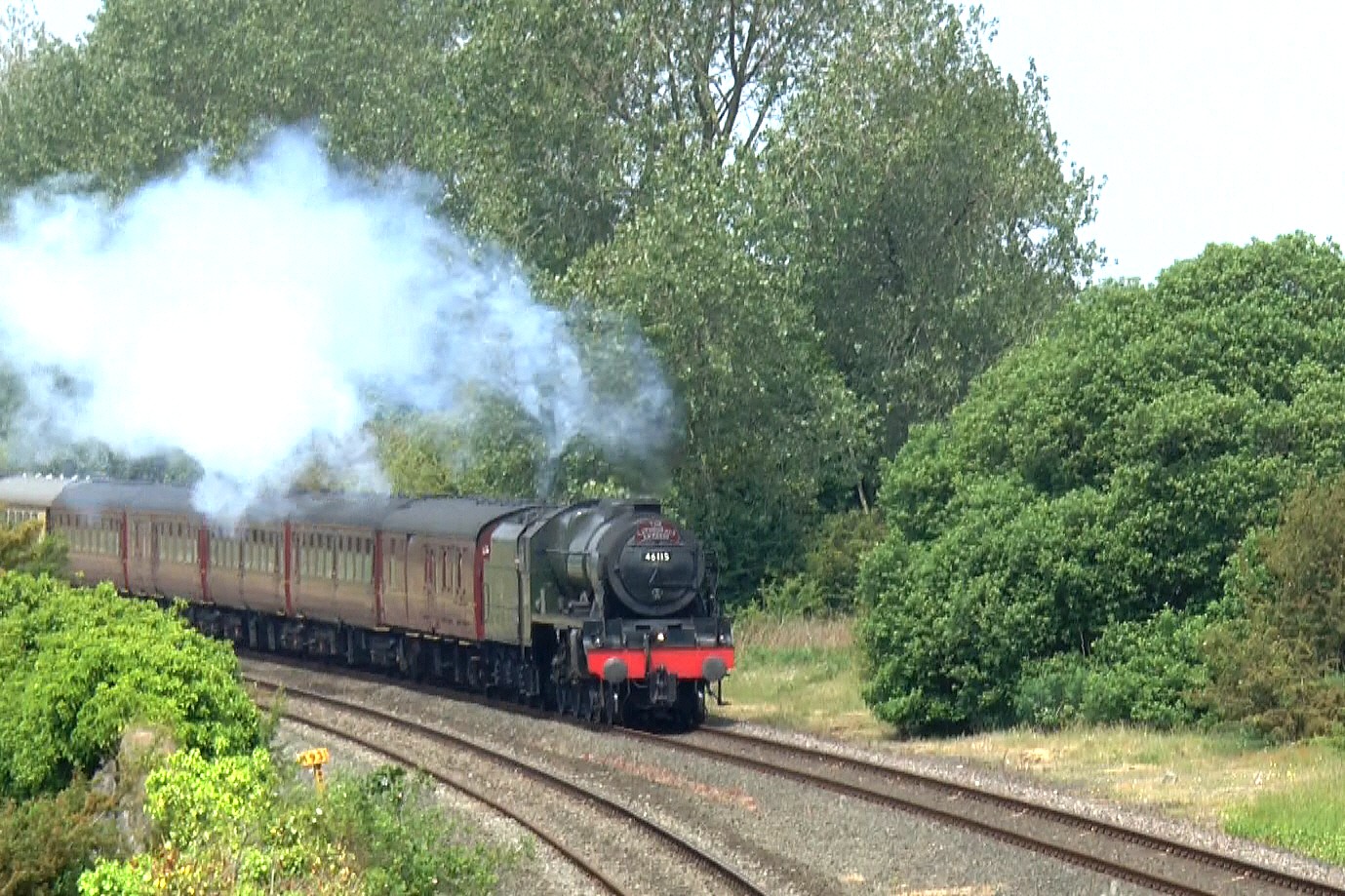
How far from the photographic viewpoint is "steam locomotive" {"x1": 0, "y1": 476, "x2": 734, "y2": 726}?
85.5 feet

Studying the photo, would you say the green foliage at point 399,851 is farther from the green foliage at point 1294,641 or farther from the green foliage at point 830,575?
the green foliage at point 830,575

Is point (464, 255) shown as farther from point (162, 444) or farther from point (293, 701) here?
point (293, 701)

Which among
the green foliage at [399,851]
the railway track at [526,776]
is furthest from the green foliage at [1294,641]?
the green foliage at [399,851]

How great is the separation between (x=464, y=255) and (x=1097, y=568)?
16597 millimetres

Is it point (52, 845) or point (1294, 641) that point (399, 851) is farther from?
point (1294, 641)

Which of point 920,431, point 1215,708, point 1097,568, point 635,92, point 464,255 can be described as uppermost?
point 635,92

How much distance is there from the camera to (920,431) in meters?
31.8

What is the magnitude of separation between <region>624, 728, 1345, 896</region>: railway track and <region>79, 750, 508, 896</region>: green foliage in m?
4.75

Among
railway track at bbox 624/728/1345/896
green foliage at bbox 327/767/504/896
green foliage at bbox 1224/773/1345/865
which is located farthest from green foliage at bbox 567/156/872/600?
green foliage at bbox 327/767/504/896

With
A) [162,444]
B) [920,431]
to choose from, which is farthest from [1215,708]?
[162,444]

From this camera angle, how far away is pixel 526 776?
21953 mm

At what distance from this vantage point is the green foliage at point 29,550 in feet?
93.6

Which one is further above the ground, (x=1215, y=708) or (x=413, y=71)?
(x=413, y=71)

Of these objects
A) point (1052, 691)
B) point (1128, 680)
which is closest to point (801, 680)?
point (1052, 691)
